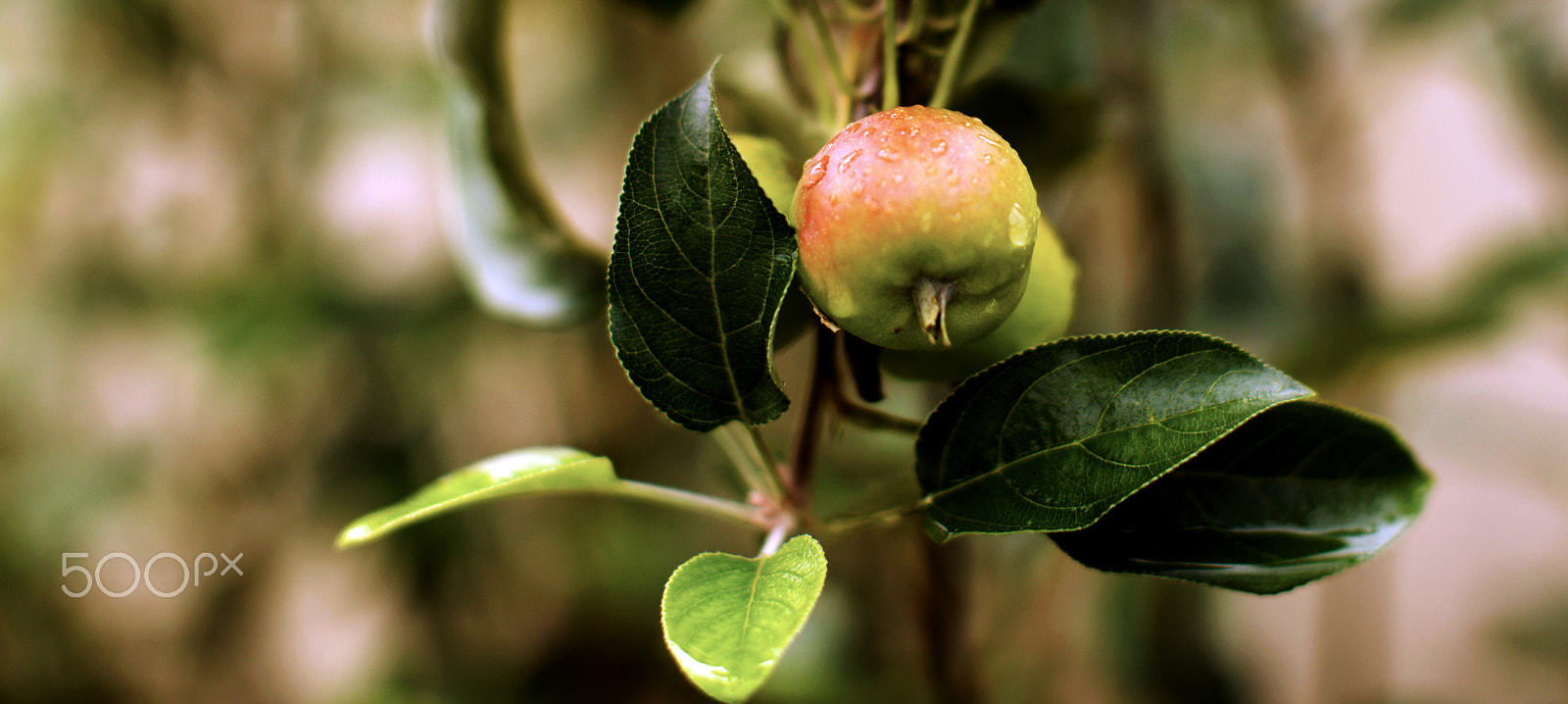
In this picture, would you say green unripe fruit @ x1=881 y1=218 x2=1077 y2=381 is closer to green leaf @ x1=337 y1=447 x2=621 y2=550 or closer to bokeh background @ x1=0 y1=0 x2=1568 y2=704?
green leaf @ x1=337 y1=447 x2=621 y2=550

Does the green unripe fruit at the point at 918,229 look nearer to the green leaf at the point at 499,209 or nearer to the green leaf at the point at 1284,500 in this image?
the green leaf at the point at 1284,500

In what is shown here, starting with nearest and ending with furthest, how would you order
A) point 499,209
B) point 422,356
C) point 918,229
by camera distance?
point 918,229 → point 499,209 → point 422,356

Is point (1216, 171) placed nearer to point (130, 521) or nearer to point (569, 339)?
point (569, 339)

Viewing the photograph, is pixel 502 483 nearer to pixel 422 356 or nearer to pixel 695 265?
pixel 695 265

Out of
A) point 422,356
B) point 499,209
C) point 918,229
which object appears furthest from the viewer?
point 422,356

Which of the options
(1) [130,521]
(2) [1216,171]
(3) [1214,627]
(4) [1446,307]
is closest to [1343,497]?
(4) [1446,307]

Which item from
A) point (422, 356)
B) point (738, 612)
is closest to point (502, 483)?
point (738, 612)

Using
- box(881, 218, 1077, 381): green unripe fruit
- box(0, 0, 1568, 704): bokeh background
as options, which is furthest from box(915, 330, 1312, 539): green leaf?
box(0, 0, 1568, 704): bokeh background
